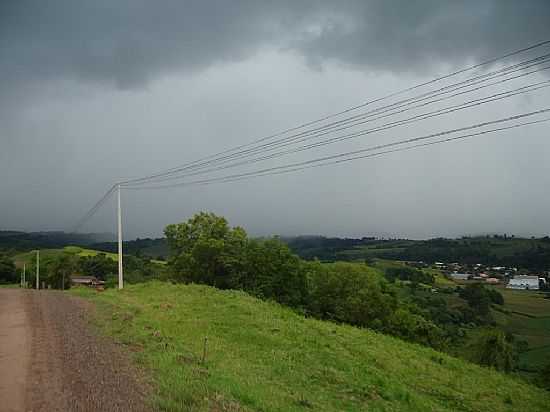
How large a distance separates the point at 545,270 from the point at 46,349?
237ft

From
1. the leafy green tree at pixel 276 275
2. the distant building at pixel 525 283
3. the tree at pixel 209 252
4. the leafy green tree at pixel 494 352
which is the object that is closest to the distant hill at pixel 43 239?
the tree at pixel 209 252

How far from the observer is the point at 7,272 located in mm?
69500

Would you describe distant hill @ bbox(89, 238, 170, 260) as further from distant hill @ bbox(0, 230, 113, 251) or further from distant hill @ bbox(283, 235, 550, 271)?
distant hill @ bbox(283, 235, 550, 271)

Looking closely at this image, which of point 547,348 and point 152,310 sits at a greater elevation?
point 152,310

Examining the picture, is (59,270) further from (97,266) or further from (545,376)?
(545,376)

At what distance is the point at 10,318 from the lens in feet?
52.6

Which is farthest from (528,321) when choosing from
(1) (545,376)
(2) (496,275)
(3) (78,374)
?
(3) (78,374)

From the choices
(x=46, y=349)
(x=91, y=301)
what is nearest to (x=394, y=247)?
(x=91, y=301)

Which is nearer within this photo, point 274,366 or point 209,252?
point 274,366

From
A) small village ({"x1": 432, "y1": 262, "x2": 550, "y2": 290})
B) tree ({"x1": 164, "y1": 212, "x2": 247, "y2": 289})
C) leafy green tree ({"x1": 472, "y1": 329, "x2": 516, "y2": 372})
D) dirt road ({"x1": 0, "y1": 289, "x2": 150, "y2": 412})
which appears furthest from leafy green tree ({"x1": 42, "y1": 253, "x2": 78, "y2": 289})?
small village ({"x1": 432, "y1": 262, "x2": 550, "y2": 290})

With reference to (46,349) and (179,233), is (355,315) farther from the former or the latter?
(46,349)

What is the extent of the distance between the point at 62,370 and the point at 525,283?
241ft

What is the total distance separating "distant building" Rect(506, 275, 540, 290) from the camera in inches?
2716

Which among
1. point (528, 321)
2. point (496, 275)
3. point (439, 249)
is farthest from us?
point (439, 249)
